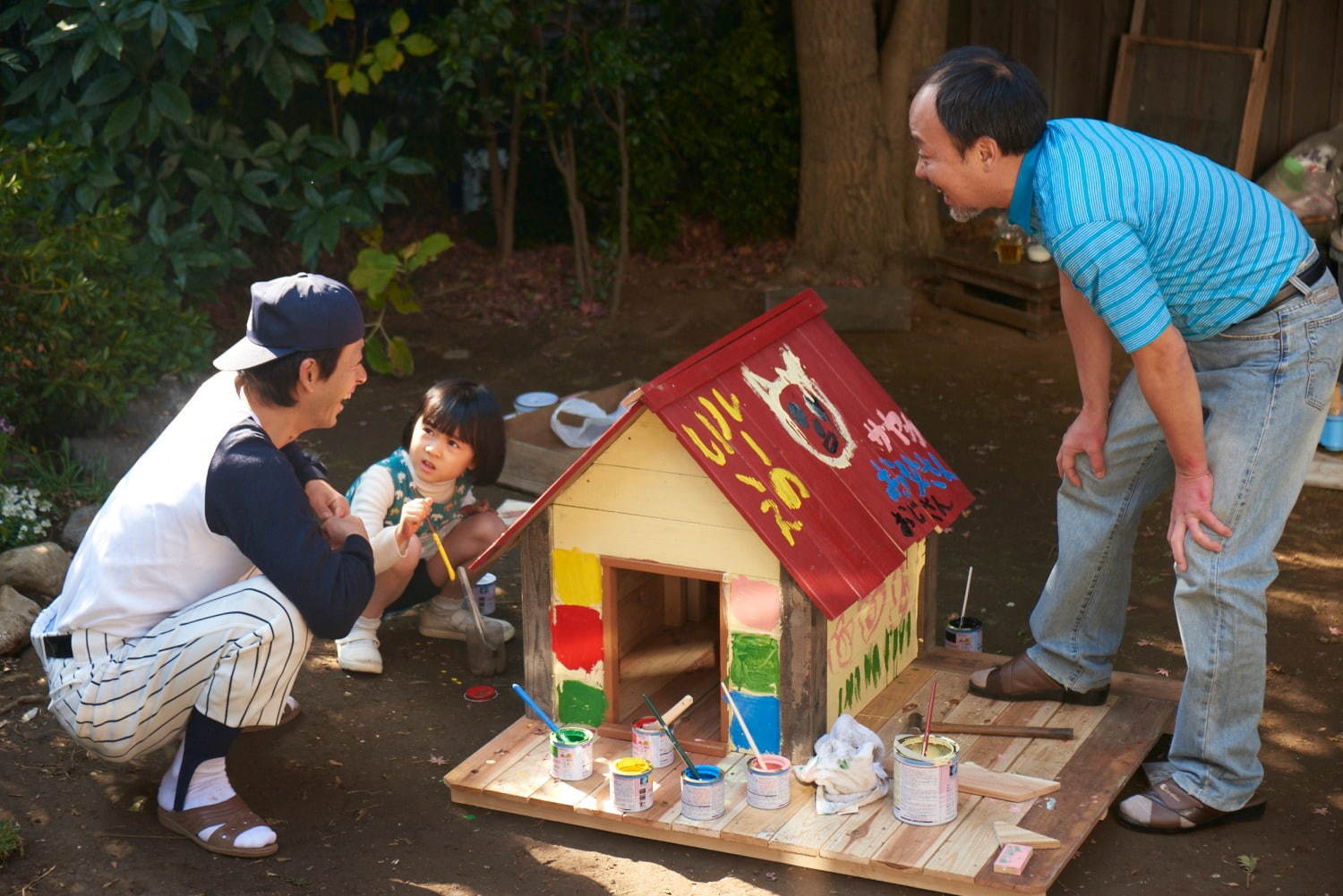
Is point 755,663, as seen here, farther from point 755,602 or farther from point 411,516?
point 411,516

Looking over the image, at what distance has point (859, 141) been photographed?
8.28 m

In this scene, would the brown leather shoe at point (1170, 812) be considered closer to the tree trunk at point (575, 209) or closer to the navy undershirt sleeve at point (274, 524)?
the navy undershirt sleeve at point (274, 524)

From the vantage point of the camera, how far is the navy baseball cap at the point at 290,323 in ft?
10.8

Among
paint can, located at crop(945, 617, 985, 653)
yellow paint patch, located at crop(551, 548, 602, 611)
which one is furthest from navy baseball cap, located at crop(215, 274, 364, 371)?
paint can, located at crop(945, 617, 985, 653)

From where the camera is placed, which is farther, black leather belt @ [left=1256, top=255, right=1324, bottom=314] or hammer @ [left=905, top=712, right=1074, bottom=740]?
hammer @ [left=905, top=712, right=1074, bottom=740]

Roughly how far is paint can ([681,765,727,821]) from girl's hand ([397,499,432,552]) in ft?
2.93

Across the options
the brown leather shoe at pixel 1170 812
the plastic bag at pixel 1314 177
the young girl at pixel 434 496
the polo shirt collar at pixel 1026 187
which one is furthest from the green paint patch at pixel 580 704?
the plastic bag at pixel 1314 177

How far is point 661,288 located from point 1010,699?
16.7 ft

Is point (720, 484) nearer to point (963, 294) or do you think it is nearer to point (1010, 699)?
point (1010, 699)

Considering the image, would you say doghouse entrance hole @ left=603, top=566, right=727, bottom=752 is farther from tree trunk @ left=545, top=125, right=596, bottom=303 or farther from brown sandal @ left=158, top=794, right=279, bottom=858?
tree trunk @ left=545, top=125, right=596, bottom=303

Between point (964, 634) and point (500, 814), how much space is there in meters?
1.46

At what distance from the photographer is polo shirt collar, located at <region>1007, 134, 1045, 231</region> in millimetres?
3135

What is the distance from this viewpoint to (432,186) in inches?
365

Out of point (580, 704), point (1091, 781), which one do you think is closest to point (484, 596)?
point (580, 704)
